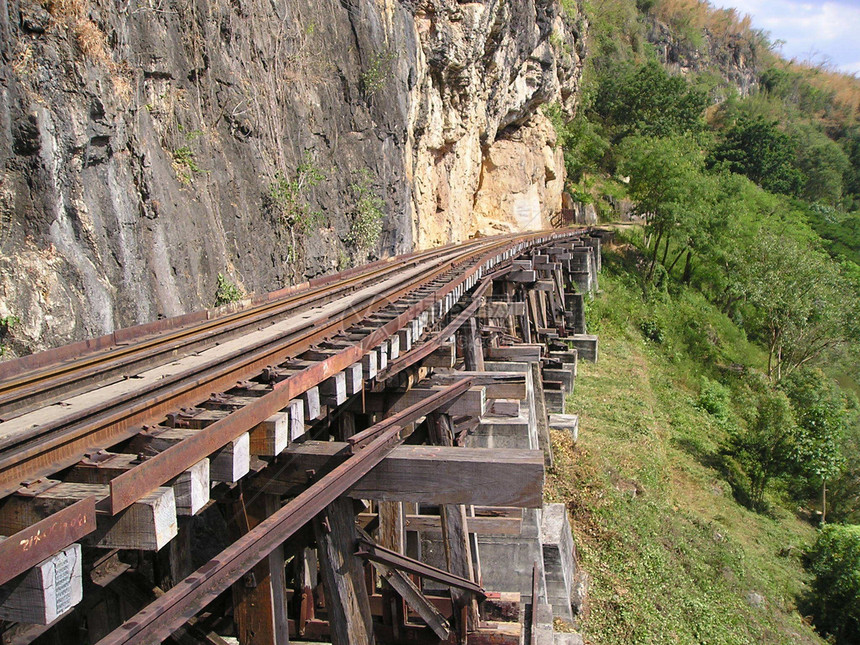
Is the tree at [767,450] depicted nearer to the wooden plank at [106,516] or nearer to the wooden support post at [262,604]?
the wooden support post at [262,604]

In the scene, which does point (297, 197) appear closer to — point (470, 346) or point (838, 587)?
point (470, 346)

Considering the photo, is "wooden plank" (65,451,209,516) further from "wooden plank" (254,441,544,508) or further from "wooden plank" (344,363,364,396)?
"wooden plank" (344,363,364,396)

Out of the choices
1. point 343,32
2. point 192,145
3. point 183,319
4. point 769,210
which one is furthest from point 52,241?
point 769,210

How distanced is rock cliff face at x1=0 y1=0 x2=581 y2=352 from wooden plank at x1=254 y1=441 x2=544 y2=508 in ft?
14.1

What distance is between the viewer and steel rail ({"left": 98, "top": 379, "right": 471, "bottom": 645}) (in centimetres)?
196

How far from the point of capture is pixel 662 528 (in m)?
10.4

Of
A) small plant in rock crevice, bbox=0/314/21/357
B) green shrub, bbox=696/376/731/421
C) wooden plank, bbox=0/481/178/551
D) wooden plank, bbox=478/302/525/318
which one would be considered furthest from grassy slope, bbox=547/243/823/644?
wooden plank, bbox=0/481/178/551

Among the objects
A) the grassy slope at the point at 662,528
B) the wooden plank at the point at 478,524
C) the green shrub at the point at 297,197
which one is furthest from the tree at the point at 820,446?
the wooden plank at the point at 478,524

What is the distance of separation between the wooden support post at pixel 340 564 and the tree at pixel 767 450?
48.8 feet

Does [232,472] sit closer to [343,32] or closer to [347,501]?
[347,501]

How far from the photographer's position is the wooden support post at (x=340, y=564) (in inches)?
123

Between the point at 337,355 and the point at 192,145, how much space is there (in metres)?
→ 6.90

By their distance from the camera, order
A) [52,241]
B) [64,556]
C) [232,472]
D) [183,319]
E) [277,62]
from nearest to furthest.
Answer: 1. [64,556]
2. [232,472]
3. [183,319]
4. [52,241]
5. [277,62]

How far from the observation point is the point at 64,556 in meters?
1.92
